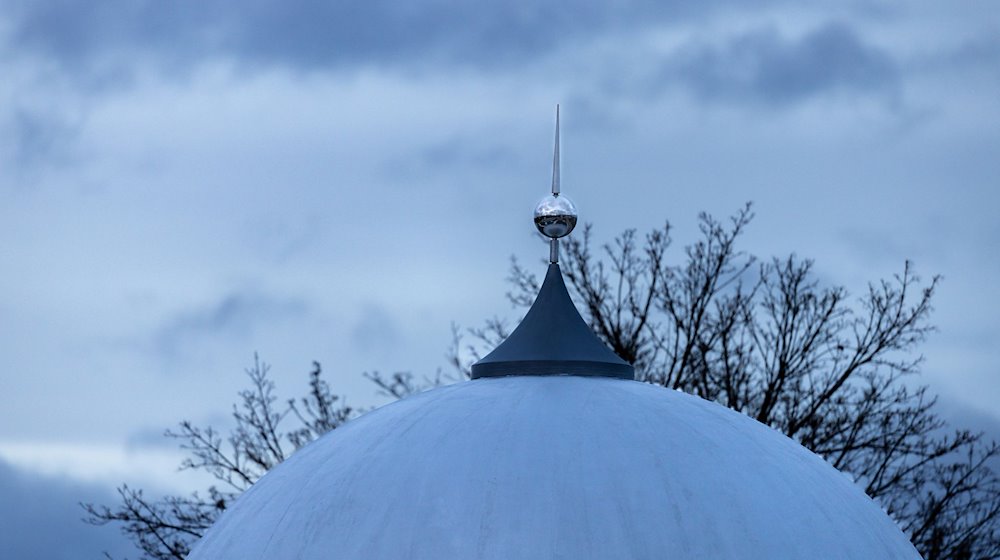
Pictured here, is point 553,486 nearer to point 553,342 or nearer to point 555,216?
point 553,342

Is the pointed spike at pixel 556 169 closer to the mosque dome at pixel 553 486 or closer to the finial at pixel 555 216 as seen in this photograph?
the finial at pixel 555 216

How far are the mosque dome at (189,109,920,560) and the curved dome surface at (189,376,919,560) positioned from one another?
0.01 metres

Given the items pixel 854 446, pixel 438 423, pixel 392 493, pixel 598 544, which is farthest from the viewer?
pixel 854 446

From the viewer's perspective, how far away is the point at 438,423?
1100cm

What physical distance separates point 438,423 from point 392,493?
36.9 inches

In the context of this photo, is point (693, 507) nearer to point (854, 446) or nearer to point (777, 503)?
point (777, 503)

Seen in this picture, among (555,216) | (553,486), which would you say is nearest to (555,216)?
(555,216)

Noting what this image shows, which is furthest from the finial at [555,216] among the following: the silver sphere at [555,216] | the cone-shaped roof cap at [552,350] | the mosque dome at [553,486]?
the mosque dome at [553,486]

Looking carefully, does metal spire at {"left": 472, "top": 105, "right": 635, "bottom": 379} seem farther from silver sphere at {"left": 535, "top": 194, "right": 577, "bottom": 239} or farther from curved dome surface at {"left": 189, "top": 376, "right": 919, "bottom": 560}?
curved dome surface at {"left": 189, "top": 376, "right": 919, "bottom": 560}

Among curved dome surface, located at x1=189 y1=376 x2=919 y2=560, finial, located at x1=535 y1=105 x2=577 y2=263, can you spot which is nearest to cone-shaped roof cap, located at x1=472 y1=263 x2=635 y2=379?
curved dome surface, located at x1=189 y1=376 x2=919 y2=560

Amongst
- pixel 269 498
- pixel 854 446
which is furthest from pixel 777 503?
pixel 854 446

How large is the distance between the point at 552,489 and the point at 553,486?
3 centimetres

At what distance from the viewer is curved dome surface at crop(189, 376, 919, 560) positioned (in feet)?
31.8

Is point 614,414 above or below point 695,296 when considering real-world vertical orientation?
below
